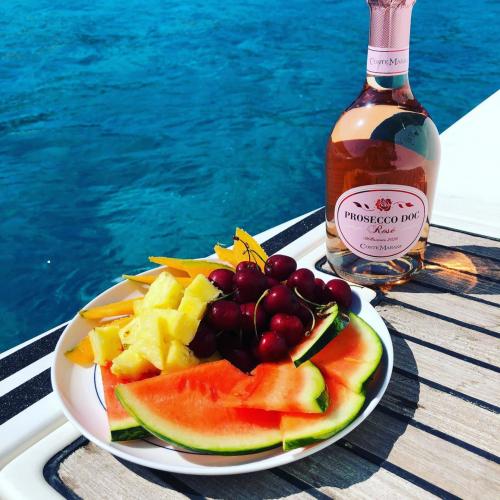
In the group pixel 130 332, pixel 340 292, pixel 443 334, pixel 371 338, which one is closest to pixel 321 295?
pixel 340 292

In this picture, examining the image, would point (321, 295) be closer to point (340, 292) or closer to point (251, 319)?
point (340, 292)

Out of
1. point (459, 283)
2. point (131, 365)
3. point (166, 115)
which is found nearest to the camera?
point (131, 365)

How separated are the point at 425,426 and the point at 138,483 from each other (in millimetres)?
429

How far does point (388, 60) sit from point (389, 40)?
0.04 meters

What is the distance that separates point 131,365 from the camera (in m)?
0.86

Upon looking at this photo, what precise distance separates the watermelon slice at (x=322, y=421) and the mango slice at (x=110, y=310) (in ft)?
1.26

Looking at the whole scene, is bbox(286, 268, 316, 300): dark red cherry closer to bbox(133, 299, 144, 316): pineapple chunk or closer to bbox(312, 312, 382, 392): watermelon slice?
bbox(312, 312, 382, 392): watermelon slice

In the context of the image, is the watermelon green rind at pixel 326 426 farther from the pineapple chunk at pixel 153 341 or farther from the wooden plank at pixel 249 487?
the pineapple chunk at pixel 153 341

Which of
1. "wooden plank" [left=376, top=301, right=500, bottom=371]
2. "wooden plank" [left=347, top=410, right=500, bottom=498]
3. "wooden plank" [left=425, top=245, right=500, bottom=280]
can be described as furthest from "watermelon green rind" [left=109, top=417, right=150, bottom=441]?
"wooden plank" [left=425, top=245, right=500, bottom=280]

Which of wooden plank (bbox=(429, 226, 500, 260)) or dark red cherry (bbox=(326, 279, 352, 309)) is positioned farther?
wooden plank (bbox=(429, 226, 500, 260))

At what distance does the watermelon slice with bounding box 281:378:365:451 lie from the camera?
738mm

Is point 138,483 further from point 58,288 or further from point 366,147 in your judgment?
point 58,288

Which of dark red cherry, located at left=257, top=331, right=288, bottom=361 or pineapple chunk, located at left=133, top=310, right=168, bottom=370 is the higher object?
pineapple chunk, located at left=133, top=310, right=168, bottom=370

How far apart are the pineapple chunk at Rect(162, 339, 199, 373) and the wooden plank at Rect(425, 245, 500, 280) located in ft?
2.25
